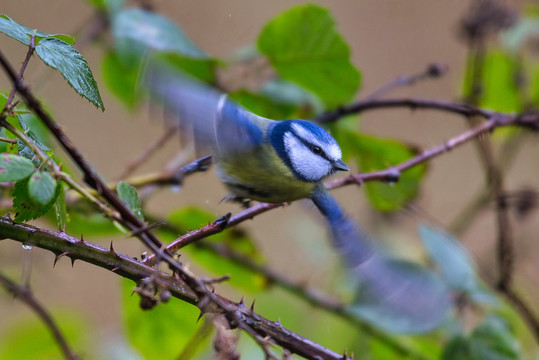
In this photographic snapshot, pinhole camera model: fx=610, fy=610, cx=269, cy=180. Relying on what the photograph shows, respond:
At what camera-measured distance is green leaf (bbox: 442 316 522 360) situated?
3.12 ft

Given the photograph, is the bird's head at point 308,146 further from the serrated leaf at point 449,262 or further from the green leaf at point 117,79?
the green leaf at point 117,79

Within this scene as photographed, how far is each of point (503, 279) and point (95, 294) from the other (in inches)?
56.7

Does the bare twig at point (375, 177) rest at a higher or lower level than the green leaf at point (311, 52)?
lower

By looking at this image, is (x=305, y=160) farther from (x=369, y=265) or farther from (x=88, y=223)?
(x=88, y=223)

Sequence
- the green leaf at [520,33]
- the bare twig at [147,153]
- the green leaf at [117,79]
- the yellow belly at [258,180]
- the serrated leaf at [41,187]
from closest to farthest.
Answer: the serrated leaf at [41,187] → the yellow belly at [258,180] → the bare twig at [147,153] → the green leaf at [117,79] → the green leaf at [520,33]

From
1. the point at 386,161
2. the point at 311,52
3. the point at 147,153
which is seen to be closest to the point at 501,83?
the point at 386,161

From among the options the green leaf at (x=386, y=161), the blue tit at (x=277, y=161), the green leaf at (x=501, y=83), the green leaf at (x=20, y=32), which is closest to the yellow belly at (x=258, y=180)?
the blue tit at (x=277, y=161)

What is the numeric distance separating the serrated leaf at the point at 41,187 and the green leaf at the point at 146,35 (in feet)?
1.70

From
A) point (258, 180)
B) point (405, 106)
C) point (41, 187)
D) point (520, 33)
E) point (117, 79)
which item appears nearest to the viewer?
point (41, 187)

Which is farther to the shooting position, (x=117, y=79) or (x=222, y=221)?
(x=117, y=79)

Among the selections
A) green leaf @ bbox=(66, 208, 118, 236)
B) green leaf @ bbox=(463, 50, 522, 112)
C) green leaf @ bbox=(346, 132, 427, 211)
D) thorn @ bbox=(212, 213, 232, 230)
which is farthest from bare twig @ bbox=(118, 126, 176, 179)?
green leaf @ bbox=(463, 50, 522, 112)

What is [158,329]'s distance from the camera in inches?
39.2

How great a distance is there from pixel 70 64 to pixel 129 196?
0.48 ft

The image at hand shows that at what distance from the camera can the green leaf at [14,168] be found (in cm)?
48
